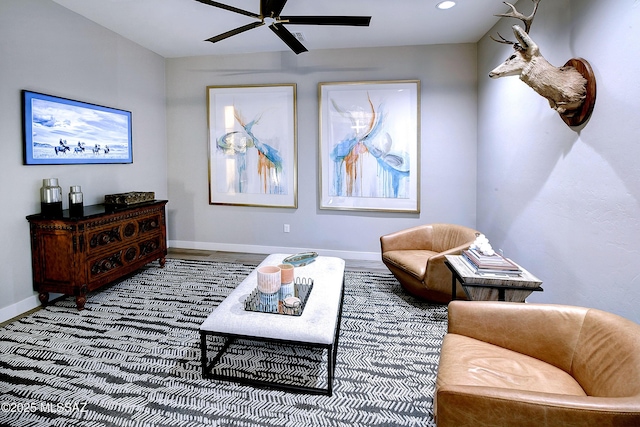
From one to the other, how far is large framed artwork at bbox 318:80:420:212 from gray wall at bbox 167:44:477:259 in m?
0.13

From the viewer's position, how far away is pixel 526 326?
63.6 inches

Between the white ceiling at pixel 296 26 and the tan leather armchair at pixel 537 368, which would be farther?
the white ceiling at pixel 296 26

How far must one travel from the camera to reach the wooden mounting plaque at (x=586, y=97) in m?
2.02

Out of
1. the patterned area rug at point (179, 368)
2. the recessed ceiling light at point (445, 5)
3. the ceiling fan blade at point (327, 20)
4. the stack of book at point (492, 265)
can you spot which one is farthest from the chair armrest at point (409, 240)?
the recessed ceiling light at point (445, 5)

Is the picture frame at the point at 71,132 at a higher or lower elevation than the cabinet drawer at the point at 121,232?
higher

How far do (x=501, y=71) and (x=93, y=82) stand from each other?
13.3 feet

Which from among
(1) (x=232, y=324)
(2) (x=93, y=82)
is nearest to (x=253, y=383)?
(1) (x=232, y=324)

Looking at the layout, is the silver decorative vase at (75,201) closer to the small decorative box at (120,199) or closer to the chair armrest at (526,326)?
the small decorative box at (120,199)

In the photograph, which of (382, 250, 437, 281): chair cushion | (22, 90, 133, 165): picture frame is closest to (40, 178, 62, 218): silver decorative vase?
(22, 90, 133, 165): picture frame

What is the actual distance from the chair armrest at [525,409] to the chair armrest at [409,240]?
243 centimetres

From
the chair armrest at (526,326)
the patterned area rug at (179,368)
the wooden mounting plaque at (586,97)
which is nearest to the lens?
the chair armrest at (526,326)

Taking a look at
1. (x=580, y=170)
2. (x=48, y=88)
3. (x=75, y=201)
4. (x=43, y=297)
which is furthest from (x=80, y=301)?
(x=580, y=170)

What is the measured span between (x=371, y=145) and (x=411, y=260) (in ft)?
6.12

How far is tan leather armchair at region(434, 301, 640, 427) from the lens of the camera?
104 centimetres
